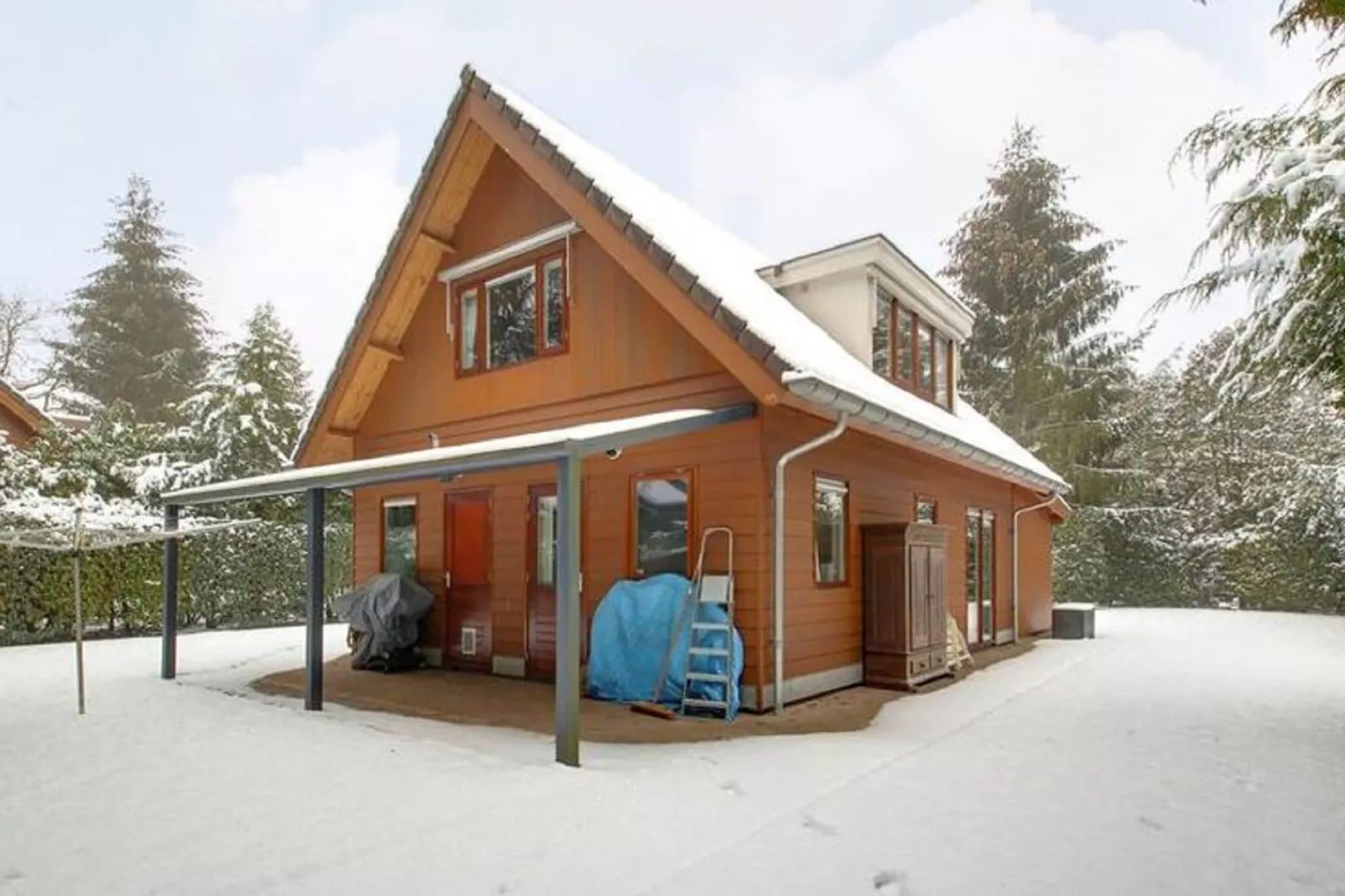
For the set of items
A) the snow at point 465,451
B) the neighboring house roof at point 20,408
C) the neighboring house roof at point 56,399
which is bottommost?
the snow at point 465,451

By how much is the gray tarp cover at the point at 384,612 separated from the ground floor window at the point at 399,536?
0.60m

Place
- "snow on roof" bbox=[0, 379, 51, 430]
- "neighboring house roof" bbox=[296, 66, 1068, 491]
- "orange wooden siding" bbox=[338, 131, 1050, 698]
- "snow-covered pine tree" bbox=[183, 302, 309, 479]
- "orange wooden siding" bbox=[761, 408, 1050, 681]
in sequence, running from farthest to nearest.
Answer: "snow on roof" bbox=[0, 379, 51, 430] < "snow-covered pine tree" bbox=[183, 302, 309, 479] < "orange wooden siding" bbox=[761, 408, 1050, 681] < "orange wooden siding" bbox=[338, 131, 1050, 698] < "neighboring house roof" bbox=[296, 66, 1068, 491]

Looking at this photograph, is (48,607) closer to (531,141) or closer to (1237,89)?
(531,141)

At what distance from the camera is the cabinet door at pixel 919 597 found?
8.27 meters

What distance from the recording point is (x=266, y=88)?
2256 centimetres

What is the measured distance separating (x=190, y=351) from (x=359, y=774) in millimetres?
26581

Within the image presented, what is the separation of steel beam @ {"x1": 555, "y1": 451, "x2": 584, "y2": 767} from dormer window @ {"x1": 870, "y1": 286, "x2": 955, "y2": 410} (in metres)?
4.80

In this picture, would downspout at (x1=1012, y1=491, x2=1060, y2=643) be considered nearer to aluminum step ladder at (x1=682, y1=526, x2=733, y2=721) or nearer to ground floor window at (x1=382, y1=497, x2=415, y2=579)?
aluminum step ladder at (x1=682, y1=526, x2=733, y2=721)

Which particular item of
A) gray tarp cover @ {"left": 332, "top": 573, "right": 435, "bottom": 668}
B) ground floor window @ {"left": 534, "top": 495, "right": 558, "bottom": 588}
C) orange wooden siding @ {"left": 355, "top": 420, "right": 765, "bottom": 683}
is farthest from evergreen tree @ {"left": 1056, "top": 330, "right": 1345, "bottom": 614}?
gray tarp cover @ {"left": 332, "top": 573, "right": 435, "bottom": 668}

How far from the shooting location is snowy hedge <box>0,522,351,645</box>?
1161cm

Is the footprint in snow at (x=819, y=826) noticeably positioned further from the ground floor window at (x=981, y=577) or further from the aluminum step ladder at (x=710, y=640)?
the ground floor window at (x=981, y=577)

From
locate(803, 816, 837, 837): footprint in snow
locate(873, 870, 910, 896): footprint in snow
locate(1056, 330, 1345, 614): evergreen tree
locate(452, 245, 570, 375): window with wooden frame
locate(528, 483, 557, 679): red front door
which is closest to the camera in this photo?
locate(873, 870, 910, 896): footprint in snow

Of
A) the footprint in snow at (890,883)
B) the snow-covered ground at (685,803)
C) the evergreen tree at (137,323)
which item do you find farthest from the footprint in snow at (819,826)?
the evergreen tree at (137,323)

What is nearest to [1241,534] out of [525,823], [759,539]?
[759,539]
